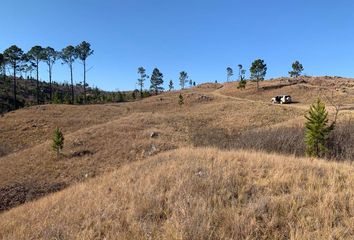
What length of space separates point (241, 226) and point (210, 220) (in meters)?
0.46

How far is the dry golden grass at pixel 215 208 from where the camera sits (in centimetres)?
461

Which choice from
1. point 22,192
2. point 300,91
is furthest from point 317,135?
point 300,91

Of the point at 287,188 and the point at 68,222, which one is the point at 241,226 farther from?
the point at 68,222

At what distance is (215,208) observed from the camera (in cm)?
535

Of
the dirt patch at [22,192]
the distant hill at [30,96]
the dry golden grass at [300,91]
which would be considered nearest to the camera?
the dirt patch at [22,192]

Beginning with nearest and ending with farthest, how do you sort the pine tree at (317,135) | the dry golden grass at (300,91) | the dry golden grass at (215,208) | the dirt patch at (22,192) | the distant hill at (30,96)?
the dry golden grass at (215,208), the pine tree at (317,135), the dirt patch at (22,192), the dry golden grass at (300,91), the distant hill at (30,96)

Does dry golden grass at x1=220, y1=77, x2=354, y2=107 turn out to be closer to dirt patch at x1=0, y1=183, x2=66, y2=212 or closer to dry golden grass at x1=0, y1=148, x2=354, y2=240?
dirt patch at x1=0, y1=183, x2=66, y2=212

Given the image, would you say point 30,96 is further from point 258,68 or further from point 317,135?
point 317,135

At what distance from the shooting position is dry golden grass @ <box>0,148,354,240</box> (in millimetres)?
4607

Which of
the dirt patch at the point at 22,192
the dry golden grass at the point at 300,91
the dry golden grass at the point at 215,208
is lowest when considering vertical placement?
the dirt patch at the point at 22,192

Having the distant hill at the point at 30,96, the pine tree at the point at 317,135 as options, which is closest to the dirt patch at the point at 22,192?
the pine tree at the point at 317,135

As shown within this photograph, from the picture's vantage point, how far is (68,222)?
575 cm

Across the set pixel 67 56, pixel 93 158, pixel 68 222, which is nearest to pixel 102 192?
pixel 68 222

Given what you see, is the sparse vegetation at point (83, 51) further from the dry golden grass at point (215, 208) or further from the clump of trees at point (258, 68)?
the dry golden grass at point (215, 208)
